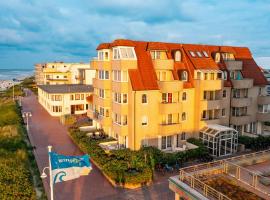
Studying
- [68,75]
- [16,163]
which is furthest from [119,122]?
[68,75]

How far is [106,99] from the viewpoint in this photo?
112 ft

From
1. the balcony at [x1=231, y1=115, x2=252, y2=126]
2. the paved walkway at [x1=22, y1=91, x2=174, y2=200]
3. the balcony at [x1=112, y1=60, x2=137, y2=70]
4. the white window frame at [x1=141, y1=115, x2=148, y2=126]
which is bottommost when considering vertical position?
the paved walkway at [x1=22, y1=91, x2=174, y2=200]

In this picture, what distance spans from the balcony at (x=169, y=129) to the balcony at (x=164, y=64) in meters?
6.83

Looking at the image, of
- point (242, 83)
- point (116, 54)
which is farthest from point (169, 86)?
point (242, 83)

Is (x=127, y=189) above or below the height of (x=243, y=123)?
below

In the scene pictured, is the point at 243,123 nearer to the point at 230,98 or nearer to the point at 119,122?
the point at 230,98

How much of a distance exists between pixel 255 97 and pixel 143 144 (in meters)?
18.6

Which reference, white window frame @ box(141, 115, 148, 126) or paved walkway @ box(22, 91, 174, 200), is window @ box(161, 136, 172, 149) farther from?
paved walkway @ box(22, 91, 174, 200)

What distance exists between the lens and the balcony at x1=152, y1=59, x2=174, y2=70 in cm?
3158

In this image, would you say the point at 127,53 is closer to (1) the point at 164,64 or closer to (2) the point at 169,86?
(1) the point at 164,64

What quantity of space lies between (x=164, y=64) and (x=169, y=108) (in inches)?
212

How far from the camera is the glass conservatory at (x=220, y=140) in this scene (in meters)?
31.0

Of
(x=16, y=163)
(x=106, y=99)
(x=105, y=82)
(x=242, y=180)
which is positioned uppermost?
(x=105, y=82)

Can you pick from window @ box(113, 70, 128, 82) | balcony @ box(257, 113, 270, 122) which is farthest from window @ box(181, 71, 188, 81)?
balcony @ box(257, 113, 270, 122)
